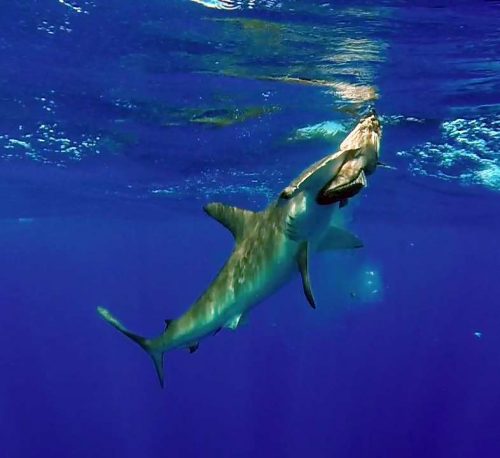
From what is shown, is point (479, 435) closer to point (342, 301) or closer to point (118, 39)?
point (342, 301)

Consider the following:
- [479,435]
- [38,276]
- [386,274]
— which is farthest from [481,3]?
[38,276]

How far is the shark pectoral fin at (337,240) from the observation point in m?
4.26

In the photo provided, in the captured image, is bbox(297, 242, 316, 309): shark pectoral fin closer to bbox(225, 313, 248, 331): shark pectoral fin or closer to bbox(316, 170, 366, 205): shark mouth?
bbox(316, 170, 366, 205): shark mouth

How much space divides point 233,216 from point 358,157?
1.72m

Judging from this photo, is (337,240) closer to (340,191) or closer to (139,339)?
(340,191)

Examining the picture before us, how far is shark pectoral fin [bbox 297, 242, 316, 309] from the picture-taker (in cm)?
380

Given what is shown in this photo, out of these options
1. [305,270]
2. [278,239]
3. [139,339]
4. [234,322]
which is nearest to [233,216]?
[278,239]

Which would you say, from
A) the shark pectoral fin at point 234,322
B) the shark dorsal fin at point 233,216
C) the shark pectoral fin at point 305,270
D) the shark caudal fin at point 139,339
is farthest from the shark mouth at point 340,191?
the shark caudal fin at point 139,339

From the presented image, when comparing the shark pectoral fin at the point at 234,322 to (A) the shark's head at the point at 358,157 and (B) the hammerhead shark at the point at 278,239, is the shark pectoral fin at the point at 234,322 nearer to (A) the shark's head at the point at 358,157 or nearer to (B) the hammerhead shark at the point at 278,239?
(B) the hammerhead shark at the point at 278,239

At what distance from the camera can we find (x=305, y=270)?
388cm

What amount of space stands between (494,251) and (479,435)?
2006cm

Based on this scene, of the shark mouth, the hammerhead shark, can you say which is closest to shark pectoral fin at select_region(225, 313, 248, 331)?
the hammerhead shark

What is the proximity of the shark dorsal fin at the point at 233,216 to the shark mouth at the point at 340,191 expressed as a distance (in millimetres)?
1139

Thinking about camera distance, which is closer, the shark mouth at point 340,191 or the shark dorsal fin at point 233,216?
the shark mouth at point 340,191
